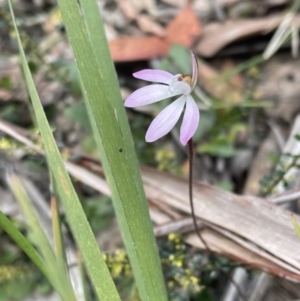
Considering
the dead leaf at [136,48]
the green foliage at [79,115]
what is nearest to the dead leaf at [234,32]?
the dead leaf at [136,48]

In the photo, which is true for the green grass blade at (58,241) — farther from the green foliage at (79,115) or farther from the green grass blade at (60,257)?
the green foliage at (79,115)

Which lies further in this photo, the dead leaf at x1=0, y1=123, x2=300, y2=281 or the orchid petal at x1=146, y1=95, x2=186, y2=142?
the dead leaf at x1=0, y1=123, x2=300, y2=281

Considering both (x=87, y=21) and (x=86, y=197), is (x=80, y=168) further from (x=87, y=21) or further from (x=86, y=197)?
(x=87, y=21)

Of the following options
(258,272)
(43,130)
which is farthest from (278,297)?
(43,130)

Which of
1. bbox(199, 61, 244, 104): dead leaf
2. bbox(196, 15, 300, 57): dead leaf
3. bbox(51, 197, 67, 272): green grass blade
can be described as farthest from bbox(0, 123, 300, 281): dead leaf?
bbox(196, 15, 300, 57): dead leaf

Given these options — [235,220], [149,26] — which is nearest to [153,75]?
[235,220]

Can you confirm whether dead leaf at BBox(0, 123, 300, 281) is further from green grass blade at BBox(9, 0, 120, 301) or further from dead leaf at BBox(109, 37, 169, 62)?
dead leaf at BBox(109, 37, 169, 62)
